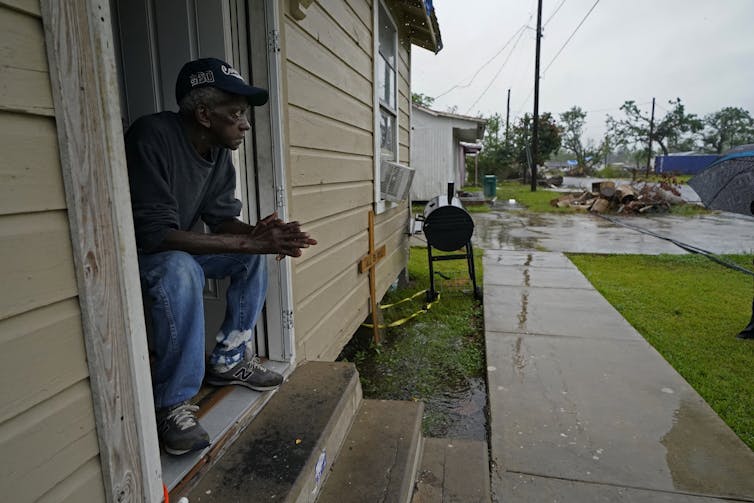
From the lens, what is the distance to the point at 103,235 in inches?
39.6

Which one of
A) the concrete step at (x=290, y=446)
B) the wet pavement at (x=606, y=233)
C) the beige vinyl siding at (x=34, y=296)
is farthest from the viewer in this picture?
the wet pavement at (x=606, y=233)

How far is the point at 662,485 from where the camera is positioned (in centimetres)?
204

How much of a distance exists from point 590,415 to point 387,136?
11.2 feet

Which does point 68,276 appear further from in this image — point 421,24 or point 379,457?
point 421,24

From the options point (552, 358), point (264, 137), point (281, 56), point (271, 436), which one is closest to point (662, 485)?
point (552, 358)

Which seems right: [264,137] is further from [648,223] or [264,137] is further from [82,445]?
[648,223]

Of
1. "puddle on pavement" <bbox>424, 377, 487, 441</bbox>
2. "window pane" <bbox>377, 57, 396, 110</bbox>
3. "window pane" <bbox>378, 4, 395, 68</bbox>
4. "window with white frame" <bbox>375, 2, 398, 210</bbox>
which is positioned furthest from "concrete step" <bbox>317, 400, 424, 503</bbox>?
"window pane" <bbox>378, 4, 395, 68</bbox>

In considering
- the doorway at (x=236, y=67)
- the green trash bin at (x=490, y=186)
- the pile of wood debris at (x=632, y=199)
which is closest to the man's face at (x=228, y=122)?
the doorway at (x=236, y=67)

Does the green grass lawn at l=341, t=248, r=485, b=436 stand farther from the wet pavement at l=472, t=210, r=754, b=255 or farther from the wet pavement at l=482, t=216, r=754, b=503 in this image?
the wet pavement at l=472, t=210, r=754, b=255

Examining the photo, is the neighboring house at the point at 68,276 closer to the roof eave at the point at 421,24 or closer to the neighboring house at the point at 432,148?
the roof eave at the point at 421,24

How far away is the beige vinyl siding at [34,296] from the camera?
32.7 inches

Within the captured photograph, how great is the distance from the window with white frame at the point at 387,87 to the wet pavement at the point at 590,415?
186 centimetres

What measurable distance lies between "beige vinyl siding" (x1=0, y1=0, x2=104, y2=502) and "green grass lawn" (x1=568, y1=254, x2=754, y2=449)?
3080 millimetres

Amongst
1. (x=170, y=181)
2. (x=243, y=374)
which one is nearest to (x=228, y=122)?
(x=170, y=181)
